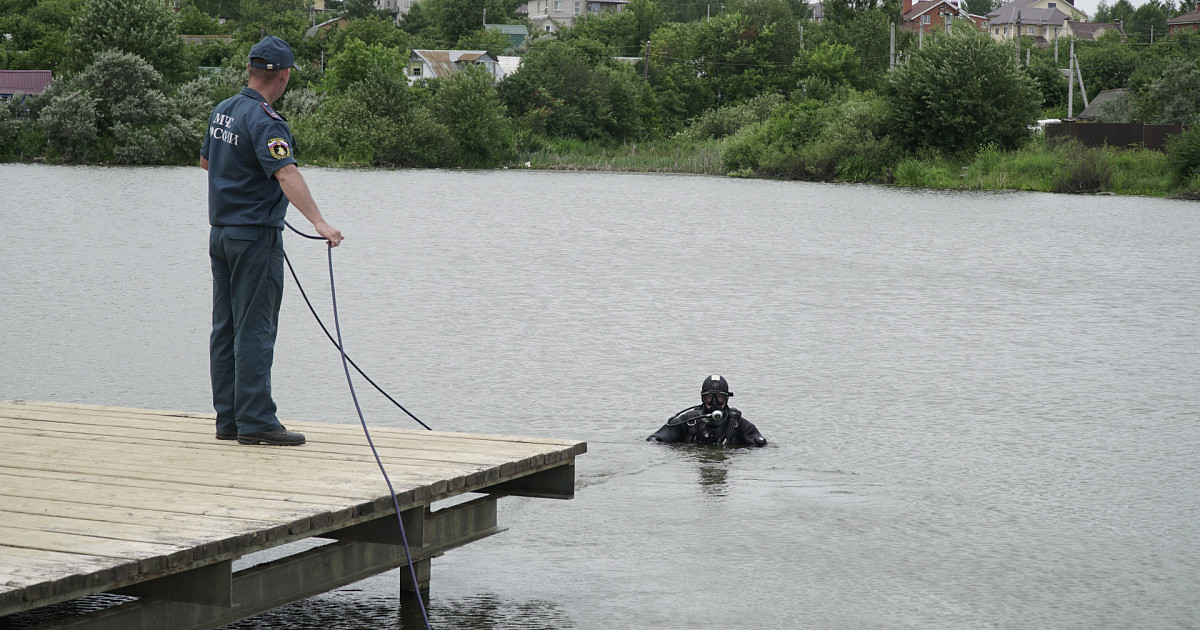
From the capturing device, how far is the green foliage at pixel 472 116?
75.7m

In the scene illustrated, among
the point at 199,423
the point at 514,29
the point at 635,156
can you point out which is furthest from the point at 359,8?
the point at 199,423

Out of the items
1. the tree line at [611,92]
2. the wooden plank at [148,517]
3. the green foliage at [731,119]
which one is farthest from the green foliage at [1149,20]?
the wooden plank at [148,517]

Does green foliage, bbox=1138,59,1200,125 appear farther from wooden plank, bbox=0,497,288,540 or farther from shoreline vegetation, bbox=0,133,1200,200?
wooden plank, bbox=0,497,288,540

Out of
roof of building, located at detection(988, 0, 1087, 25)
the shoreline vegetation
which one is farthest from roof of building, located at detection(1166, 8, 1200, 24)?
the shoreline vegetation

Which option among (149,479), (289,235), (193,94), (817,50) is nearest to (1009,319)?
(149,479)

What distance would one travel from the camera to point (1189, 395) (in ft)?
48.0

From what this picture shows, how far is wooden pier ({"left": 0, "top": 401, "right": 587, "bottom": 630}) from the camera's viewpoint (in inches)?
188

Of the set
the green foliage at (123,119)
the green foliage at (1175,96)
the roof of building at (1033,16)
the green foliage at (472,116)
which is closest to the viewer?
the green foliage at (1175,96)

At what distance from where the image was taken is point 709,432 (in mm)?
11484

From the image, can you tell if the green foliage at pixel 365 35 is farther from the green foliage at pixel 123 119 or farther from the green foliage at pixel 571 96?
the green foliage at pixel 123 119

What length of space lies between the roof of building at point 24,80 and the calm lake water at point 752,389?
4665cm

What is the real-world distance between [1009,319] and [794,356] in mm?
5463

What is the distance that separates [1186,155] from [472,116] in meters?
39.0

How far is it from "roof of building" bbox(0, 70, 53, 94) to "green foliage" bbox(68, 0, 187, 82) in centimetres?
738
